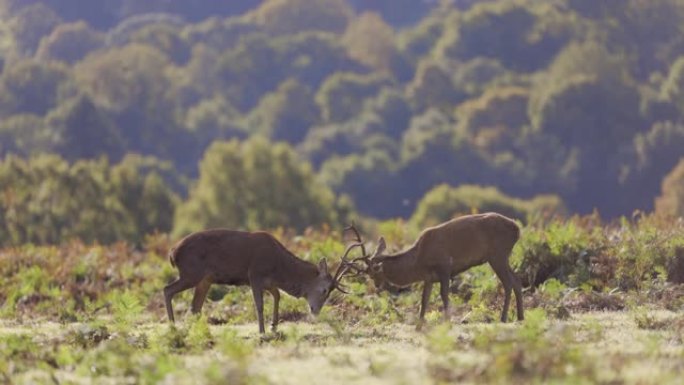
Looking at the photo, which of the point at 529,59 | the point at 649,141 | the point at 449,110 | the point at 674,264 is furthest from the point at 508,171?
the point at 674,264

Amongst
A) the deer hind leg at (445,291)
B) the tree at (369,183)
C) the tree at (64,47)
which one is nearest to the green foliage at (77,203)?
the deer hind leg at (445,291)

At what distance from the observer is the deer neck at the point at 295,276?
1938 cm

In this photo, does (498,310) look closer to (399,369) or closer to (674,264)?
(674,264)

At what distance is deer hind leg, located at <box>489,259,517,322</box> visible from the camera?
19203 mm

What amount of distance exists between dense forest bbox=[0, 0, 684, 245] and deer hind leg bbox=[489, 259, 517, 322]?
64.1 meters

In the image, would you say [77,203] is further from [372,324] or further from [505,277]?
[505,277]

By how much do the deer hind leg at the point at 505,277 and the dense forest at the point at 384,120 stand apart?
210 ft

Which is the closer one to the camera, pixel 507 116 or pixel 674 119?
pixel 674 119

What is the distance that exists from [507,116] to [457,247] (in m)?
147

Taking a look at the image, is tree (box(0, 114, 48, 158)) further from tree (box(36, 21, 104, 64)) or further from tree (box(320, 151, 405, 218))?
tree (box(36, 21, 104, 64))

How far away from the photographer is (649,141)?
459ft

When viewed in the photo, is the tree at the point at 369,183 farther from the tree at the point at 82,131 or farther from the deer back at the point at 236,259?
the deer back at the point at 236,259

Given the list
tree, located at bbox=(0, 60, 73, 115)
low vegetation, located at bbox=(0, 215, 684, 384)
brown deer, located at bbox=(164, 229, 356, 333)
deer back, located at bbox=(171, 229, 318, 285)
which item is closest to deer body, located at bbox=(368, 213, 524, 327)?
low vegetation, located at bbox=(0, 215, 684, 384)

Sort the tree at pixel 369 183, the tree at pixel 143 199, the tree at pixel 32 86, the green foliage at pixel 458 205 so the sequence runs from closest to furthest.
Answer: the tree at pixel 143 199 → the green foliage at pixel 458 205 → the tree at pixel 369 183 → the tree at pixel 32 86
